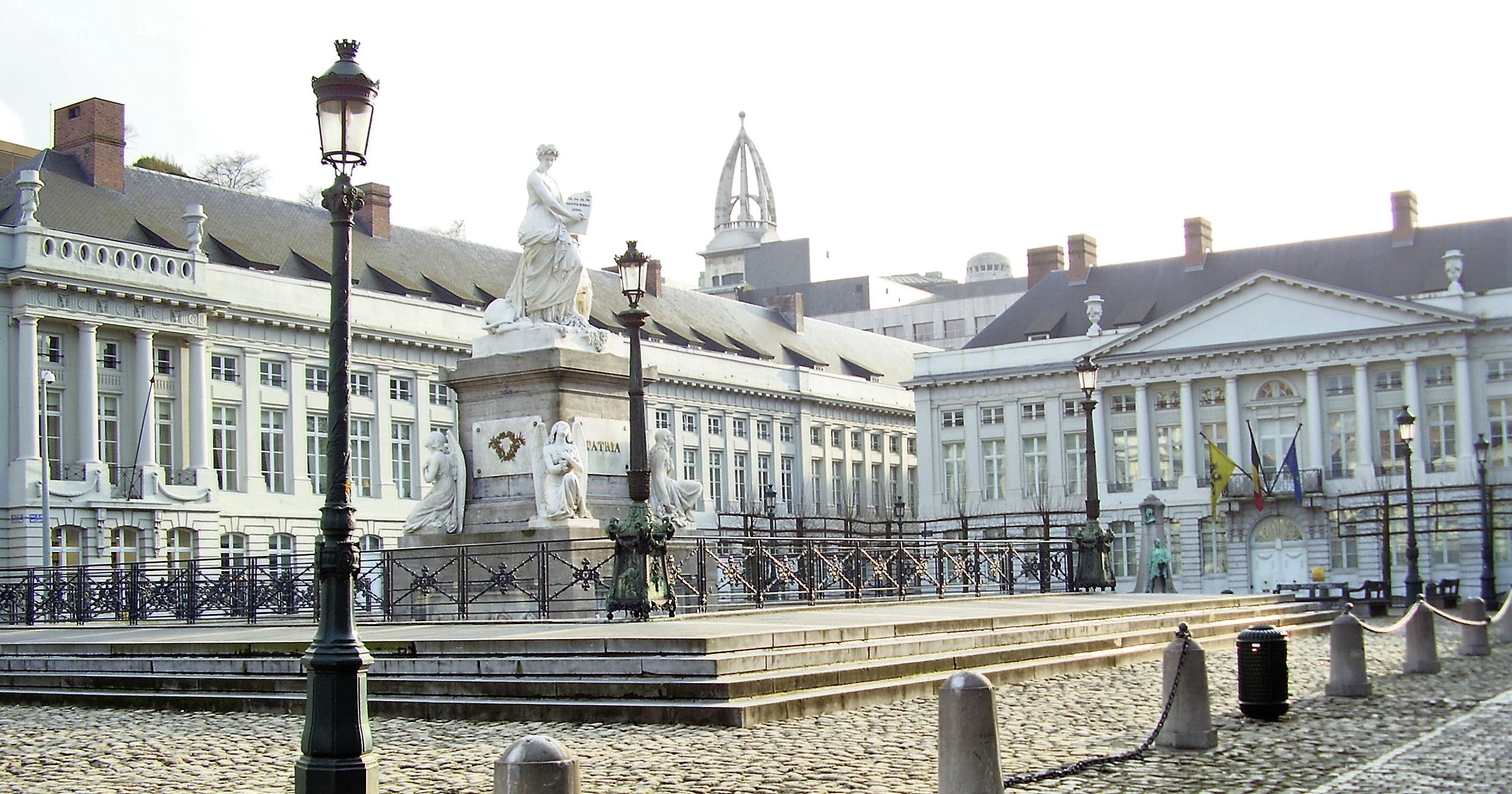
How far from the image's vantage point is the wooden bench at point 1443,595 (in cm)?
4381

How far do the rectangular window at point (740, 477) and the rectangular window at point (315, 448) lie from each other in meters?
23.0

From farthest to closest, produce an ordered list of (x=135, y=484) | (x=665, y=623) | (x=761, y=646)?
(x=135, y=484) < (x=665, y=623) < (x=761, y=646)

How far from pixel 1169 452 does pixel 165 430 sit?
40.8 metres

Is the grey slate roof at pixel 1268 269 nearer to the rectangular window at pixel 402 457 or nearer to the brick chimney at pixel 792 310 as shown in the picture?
the brick chimney at pixel 792 310

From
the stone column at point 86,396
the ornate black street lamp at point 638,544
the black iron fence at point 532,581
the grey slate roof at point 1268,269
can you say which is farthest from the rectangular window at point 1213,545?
the ornate black street lamp at point 638,544

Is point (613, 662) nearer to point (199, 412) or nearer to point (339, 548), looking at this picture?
point (339, 548)

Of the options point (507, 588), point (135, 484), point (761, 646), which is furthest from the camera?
point (135, 484)

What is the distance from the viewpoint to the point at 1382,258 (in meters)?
71.8

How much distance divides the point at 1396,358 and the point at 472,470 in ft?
178

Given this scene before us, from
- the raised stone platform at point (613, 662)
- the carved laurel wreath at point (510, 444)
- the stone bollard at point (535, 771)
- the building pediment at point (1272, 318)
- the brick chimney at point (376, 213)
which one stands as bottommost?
the raised stone platform at point (613, 662)

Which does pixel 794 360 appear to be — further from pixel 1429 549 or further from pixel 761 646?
pixel 761 646

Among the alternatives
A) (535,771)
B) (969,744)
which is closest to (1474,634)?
(969,744)

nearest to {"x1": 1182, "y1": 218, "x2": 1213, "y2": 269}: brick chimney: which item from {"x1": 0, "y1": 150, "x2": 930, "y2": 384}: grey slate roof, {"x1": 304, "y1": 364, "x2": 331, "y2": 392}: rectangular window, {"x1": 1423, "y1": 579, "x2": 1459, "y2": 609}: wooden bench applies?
{"x1": 0, "y1": 150, "x2": 930, "y2": 384}: grey slate roof

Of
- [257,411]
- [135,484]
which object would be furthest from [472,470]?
[257,411]
